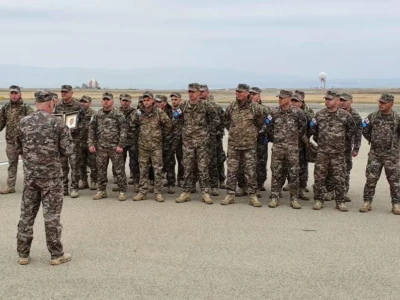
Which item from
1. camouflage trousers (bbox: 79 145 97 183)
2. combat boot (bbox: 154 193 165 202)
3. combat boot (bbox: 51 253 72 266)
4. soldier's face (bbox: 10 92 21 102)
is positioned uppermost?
soldier's face (bbox: 10 92 21 102)

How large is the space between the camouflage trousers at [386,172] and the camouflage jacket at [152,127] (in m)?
3.60

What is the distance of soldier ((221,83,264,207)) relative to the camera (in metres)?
7.93

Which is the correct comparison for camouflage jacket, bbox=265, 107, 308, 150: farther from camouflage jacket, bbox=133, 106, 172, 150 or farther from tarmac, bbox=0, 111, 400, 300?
camouflage jacket, bbox=133, 106, 172, 150

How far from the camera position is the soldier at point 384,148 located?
24.2 feet

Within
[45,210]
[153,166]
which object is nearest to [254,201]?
[153,166]

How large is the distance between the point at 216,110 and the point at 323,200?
8.06 feet

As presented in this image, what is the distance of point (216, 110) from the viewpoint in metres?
8.18

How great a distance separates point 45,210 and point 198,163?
352 cm

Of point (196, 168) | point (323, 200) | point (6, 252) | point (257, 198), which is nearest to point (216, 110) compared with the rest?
point (196, 168)

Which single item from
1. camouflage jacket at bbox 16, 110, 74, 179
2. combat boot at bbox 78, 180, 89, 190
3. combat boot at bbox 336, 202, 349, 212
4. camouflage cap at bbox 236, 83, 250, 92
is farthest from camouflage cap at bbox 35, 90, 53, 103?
combat boot at bbox 336, 202, 349, 212

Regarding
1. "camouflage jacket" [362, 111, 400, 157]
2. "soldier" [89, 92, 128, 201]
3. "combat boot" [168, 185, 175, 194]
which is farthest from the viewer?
"combat boot" [168, 185, 175, 194]

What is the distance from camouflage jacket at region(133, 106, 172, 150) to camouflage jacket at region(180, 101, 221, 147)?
0.39 metres

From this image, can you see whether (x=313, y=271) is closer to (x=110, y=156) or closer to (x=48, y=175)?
(x=48, y=175)

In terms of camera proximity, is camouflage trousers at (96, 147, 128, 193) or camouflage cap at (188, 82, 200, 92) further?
camouflage trousers at (96, 147, 128, 193)
